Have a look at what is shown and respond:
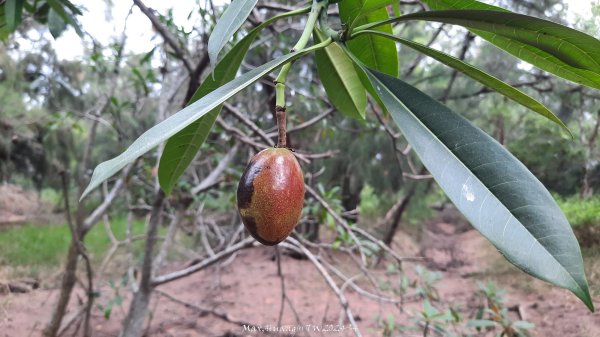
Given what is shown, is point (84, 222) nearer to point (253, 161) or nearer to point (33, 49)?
point (253, 161)

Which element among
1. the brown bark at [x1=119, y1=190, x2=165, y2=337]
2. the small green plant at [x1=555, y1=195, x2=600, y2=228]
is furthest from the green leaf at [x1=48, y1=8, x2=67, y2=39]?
the small green plant at [x1=555, y1=195, x2=600, y2=228]

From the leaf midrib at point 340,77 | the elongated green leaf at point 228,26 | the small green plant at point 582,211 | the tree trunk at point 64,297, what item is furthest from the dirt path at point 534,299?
the tree trunk at point 64,297

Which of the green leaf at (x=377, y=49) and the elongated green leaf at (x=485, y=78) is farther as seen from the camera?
the green leaf at (x=377, y=49)

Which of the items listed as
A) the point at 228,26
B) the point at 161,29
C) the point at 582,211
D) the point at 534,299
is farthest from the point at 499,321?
the point at 161,29

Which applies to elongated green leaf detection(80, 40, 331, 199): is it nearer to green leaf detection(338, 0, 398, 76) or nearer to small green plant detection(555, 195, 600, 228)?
green leaf detection(338, 0, 398, 76)

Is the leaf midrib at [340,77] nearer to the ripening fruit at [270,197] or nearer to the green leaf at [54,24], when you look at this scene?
the ripening fruit at [270,197]

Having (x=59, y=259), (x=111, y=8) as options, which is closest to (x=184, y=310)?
(x=59, y=259)
